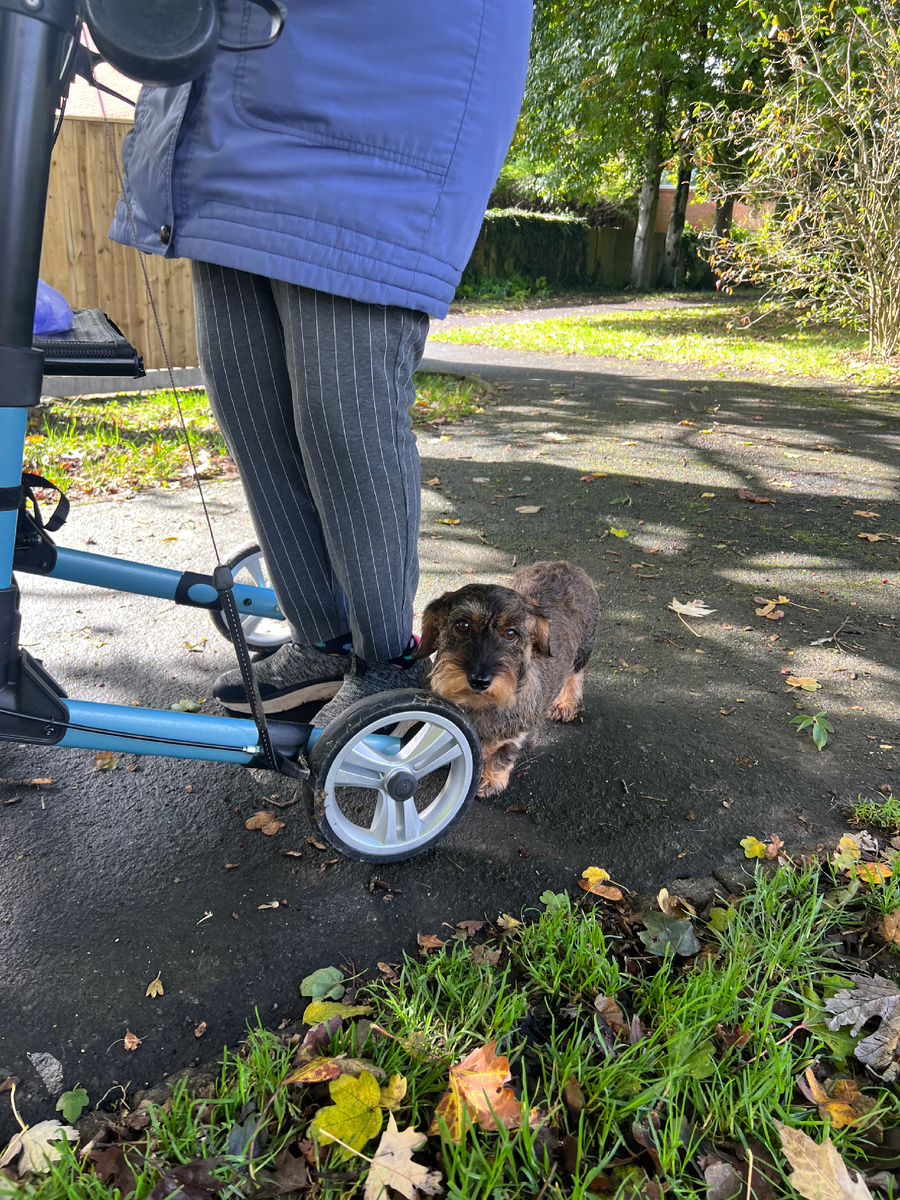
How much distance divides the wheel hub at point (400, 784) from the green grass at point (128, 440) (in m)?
4.26

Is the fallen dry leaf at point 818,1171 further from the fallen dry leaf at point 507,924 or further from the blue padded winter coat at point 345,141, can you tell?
the blue padded winter coat at point 345,141

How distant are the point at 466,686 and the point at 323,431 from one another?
1.00 metres

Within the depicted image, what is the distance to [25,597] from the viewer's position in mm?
4090

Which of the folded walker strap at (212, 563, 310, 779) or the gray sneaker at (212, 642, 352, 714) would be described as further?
the gray sneaker at (212, 642, 352, 714)

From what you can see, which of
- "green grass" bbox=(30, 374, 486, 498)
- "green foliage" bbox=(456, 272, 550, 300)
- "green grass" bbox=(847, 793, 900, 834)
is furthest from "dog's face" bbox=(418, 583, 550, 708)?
"green foliage" bbox=(456, 272, 550, 300)

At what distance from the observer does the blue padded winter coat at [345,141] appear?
69.7 inches

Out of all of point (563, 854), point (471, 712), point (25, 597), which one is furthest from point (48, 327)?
point (25, 597)

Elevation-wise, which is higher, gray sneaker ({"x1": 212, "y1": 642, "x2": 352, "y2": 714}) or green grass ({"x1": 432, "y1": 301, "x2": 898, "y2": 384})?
green grass ({"x1": 432, "y1": 301, "x2": 898, "y2": 384})

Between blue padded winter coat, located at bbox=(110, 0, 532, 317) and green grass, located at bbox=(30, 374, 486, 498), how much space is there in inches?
170

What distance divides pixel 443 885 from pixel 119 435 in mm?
5931

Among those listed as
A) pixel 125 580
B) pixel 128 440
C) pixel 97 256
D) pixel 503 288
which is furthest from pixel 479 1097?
pixel 503 288

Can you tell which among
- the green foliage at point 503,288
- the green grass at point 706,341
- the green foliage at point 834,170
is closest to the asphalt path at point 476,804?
Result: the green grass at point 706,341

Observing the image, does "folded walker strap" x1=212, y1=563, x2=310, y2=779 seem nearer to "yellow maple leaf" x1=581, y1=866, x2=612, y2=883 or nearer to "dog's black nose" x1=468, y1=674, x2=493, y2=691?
"dog's black nose" x1=468, y1=674, x2=493, y2=691

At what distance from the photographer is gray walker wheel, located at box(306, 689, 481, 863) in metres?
2.19
